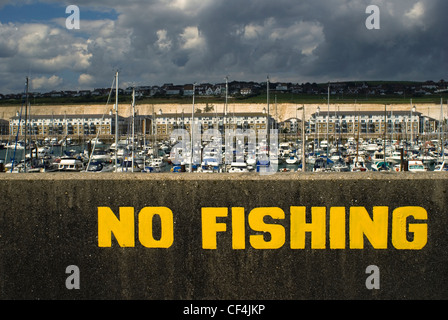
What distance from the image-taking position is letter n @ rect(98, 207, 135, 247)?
183 inches

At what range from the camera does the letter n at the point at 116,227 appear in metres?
4.66

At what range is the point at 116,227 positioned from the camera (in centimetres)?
466

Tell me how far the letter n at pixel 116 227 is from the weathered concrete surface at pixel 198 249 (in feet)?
Answer: 0.16

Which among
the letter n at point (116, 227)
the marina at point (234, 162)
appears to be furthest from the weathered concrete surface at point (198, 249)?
the marina at point (234, 162)

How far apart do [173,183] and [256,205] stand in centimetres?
79

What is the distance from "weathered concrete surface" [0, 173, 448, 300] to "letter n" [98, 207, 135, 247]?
5 cm

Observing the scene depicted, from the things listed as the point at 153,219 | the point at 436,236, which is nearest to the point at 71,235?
the point at 153,219

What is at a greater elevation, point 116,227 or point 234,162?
point 116,227

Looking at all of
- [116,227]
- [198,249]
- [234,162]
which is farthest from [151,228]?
[234,162]

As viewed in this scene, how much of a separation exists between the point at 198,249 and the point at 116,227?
2.60ft

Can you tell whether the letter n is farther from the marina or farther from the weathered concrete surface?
the marina

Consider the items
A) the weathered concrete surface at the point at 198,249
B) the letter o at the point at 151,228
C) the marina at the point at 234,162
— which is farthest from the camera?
the marina at the point at 234,162

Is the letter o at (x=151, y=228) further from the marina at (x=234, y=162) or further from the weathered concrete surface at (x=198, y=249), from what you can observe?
the marina at (x=234, y=162)

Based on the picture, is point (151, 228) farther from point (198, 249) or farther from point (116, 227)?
point (198, 249)
